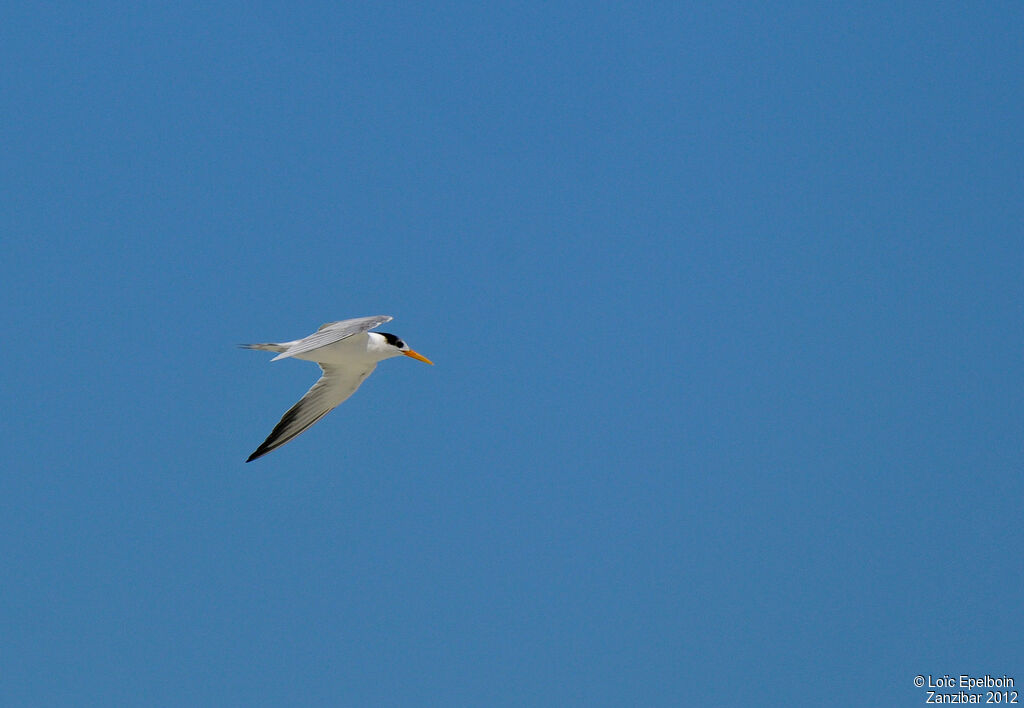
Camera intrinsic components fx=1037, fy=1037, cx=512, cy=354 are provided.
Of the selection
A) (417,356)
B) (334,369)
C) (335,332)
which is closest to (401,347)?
(417,356)

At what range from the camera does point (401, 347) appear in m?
15.4

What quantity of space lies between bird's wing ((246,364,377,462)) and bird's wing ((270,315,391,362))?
3.56 ft

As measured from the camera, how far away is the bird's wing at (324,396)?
15219 mm

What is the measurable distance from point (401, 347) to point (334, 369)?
1.03m

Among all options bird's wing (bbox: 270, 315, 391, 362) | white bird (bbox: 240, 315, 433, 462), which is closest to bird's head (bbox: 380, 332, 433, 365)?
white bird (bbox: 240, 315, 433, 462)

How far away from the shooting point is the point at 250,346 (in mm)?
14008

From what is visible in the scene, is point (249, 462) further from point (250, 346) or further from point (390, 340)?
point (390, 340)

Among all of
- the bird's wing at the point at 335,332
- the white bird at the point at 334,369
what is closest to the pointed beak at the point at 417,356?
the white bird at the point at 334,369

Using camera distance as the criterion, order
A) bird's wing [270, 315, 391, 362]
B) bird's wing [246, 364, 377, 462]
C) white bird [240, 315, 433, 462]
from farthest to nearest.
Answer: bird's wing [246, 364, 377, 462], white bird [240, 315, 433, 462], bird's wing [270, 315, 391, 362]

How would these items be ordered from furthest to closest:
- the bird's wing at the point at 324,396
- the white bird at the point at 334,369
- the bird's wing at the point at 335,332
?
the bird's wing at the point at 324,396
the white bird at the point at 334,369
the bird's wing at the point at 335,332

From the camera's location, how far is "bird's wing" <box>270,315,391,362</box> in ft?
43.2

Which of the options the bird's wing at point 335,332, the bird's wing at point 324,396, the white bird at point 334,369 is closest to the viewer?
the bird's wing at point 335,332

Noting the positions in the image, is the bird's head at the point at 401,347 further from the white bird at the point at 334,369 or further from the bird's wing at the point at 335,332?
Answer: the bird's wing at the point at 335,332

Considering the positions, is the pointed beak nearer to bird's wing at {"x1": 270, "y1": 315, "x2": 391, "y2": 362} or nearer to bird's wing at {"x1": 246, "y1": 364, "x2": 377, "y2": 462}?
bird's wing at {"x1": 246, "y1": 364, "x2": 377, "y2": 462}
